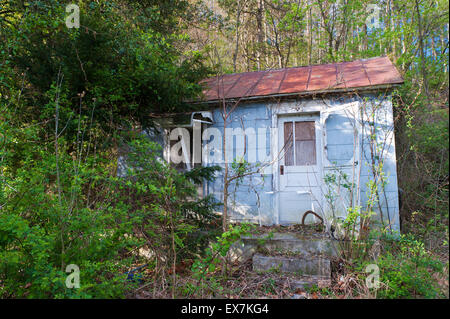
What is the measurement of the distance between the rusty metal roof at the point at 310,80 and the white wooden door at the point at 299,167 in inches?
25.3

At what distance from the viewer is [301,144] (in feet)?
19.1

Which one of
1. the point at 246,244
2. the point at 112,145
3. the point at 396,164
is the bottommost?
the point at 246,244

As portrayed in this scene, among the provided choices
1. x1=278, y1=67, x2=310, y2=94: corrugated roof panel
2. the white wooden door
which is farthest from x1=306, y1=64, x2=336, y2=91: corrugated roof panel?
the white wooden door

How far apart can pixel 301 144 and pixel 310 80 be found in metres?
1.41

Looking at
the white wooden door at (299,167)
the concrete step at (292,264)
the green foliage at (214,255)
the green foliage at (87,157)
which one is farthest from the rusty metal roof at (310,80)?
the concrete step at (292,264)

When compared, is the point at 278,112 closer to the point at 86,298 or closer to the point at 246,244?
the point at 246,244

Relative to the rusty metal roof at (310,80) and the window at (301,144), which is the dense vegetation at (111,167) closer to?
the rusty metal roof at (310,80)

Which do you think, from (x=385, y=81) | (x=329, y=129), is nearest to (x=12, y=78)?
(x=329, y=129)

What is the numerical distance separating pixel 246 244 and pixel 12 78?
4680mm

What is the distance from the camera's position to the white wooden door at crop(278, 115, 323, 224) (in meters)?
5.59

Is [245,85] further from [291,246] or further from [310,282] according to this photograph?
[310,282]

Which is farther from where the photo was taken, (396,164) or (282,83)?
(282,83)

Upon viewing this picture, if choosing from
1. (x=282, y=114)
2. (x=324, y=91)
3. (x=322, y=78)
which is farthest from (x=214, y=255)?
(x=322, y=78)

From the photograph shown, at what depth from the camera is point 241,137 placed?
6.02 m
